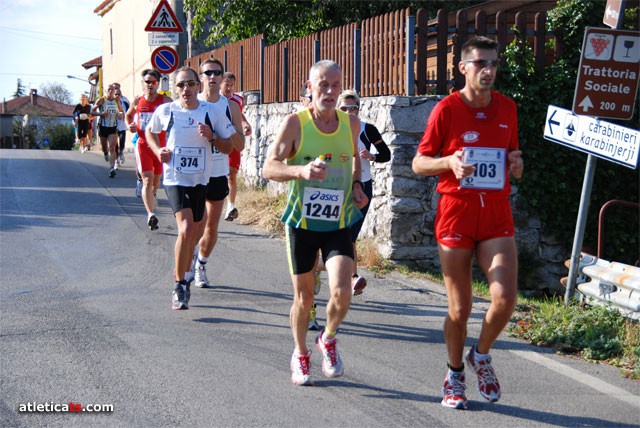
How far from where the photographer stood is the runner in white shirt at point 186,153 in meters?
7.54

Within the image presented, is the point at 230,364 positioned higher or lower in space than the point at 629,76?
lower

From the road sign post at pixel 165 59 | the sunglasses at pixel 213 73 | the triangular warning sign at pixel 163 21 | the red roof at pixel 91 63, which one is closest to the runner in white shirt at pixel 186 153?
the sunglasses at pixel 213 73

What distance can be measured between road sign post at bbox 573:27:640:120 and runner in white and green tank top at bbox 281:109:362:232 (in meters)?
3.30

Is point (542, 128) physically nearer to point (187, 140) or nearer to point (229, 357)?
point (187, 140)

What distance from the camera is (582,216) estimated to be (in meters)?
8.01

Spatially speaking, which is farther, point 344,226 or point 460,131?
point 344,226

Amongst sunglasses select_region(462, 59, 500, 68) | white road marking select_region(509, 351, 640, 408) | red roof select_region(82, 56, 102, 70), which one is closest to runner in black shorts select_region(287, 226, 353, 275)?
sunglasses select_region(462, 59, 500, 68)

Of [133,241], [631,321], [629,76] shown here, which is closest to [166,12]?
[133,241]

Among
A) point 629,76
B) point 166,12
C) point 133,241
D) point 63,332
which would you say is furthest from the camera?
point 166,12

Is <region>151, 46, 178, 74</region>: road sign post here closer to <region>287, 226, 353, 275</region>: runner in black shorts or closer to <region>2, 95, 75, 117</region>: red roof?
<region>287, 226, 353, 275</region>: runner in black shorts

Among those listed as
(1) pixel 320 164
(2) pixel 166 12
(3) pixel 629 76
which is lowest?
(1) pixel 320 164

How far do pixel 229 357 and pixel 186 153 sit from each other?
221 cm

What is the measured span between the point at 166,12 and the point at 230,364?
12.5 metres

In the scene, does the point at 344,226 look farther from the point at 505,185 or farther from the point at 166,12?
the point at 166,12
